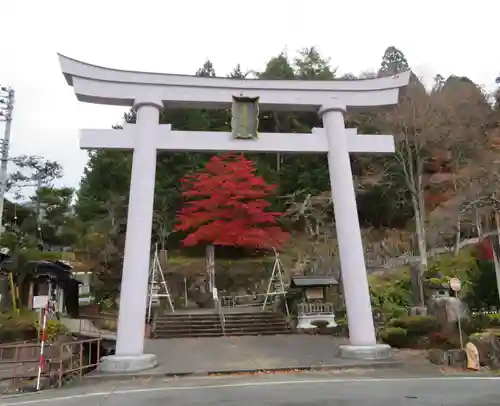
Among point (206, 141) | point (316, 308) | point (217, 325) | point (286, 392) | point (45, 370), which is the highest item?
point (206, 141)

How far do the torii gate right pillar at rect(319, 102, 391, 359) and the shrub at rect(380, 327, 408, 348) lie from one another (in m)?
3.26

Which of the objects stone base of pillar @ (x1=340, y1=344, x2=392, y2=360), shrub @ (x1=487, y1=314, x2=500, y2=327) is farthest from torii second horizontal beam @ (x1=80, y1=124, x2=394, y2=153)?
shrub @ (x1=487, y1=314, x2=500, y2=327)

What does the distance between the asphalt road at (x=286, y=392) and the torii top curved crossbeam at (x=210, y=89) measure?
710cm

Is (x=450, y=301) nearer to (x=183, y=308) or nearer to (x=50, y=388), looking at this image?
(x=50, y=388)

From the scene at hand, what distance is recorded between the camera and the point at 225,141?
38.0 feet

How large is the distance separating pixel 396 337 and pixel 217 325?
7.34 meters

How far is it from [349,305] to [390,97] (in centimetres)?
615

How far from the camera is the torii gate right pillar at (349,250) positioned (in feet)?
35.3

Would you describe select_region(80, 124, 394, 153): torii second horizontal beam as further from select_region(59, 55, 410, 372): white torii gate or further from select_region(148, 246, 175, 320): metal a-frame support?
select_region(148, 246, 175, 320): metal a-frame support

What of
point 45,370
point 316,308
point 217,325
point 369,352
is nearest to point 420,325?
point 369,352

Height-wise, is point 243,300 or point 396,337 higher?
point 243,300

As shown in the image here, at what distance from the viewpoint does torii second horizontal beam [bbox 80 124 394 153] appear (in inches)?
434

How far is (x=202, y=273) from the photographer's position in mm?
25625

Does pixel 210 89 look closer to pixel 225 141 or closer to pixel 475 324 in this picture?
pixel 225 141
